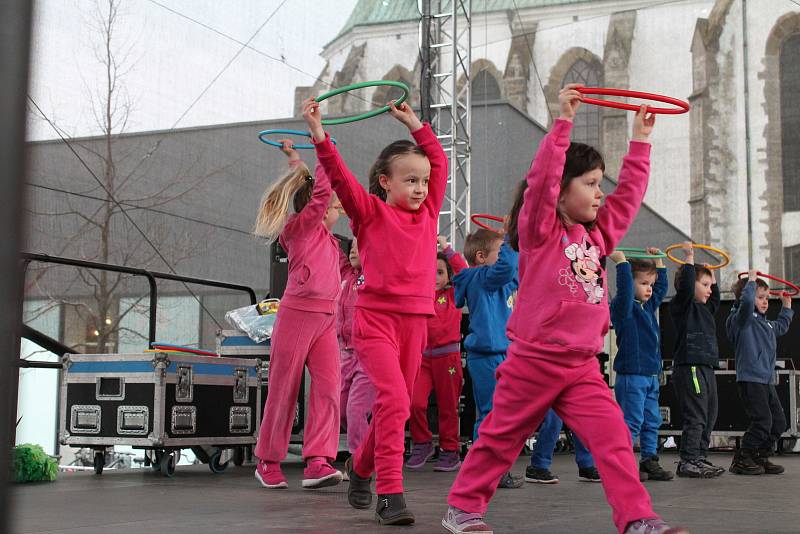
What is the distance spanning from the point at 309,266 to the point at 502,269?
938mm

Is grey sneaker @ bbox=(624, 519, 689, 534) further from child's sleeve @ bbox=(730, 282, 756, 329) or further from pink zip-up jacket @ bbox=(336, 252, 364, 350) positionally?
child's sleeve @ bbox=(730, 282, 756, 329)

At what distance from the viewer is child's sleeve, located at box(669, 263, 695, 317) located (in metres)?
5.46

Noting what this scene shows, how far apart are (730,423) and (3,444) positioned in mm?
8883

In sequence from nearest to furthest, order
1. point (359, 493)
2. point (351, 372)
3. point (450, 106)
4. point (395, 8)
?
point (359, 493) < point (351, 372) < point (450, 106) < point (395, 8)

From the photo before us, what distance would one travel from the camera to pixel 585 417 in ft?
8.88

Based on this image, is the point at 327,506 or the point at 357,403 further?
the point at 357,403

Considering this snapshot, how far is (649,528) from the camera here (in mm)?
2494

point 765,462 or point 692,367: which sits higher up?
point 692,367

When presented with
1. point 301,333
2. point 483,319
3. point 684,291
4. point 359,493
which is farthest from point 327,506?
point 684,291

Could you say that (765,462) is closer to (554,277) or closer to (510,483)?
(510,483)

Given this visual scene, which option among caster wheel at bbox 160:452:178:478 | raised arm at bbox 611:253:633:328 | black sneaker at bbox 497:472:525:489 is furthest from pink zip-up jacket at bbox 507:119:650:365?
caster wheel at bbox 160:452:178:478

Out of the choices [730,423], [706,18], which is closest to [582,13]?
[706,18]

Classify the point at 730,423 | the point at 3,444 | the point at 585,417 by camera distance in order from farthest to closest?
the point at 730,423 < the point at 585,417 < the point at 3,444

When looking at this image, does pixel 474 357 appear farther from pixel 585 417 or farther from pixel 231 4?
pixel 231 4
